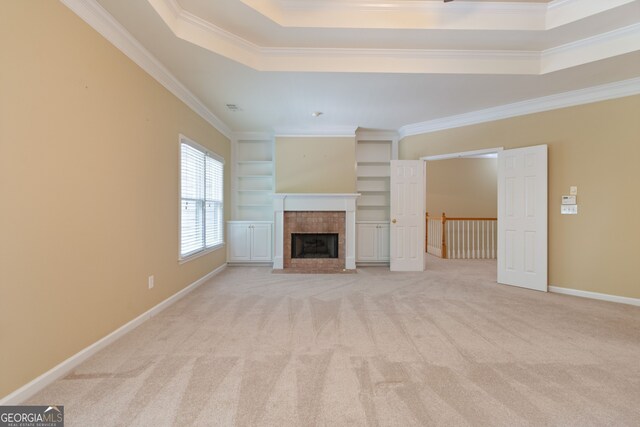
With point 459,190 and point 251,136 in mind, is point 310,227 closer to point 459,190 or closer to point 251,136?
point 251,136

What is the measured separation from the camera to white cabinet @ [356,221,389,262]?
19.8 feet

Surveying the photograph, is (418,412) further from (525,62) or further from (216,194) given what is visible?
(216,194)

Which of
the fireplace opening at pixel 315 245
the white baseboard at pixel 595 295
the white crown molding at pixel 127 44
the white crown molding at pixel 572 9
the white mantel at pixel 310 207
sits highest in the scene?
the white crown molding at pixel 572 9

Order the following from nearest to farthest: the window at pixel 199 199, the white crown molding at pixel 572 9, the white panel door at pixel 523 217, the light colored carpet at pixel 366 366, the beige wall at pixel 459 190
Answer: the light colored carpet at pixel 366 366 < the white crown molding at pixel 572 9 < the window at pixel 199 199 < the white panel door at pixel 523 217 < the beige wall at pixel 459 190

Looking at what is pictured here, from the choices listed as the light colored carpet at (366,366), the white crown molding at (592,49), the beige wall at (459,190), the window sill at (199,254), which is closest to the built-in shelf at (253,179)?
the window sill at (199,254)

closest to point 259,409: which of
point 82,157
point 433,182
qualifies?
point 82,157

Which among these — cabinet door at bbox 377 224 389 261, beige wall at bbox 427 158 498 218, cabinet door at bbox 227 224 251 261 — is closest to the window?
cabinet door at bbox 227 224 251 261

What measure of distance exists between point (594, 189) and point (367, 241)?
359cm

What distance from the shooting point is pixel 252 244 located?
5.93m

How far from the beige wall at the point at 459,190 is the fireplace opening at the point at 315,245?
184 inches

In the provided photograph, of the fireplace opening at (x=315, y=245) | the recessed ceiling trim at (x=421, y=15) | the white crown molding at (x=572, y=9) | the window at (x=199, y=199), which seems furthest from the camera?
the fireplace opening at (x=315, y=245)

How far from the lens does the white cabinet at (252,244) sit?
592cm

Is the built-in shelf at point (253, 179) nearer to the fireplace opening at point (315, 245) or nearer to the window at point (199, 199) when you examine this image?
the window at point (199, 199)

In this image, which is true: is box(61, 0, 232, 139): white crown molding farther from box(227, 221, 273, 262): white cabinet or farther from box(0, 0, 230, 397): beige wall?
box(227, 221, 273, 262): white cabinet
